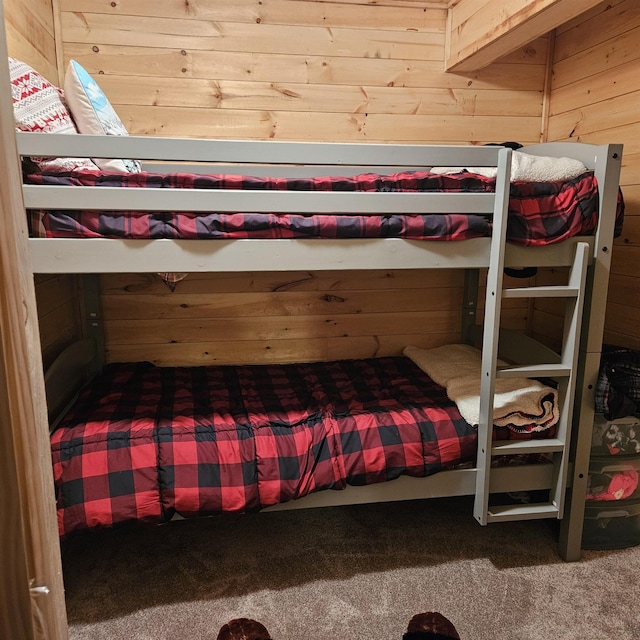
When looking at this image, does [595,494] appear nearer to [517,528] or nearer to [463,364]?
[517,528]

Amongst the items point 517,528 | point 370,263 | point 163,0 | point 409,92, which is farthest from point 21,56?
point 517,528

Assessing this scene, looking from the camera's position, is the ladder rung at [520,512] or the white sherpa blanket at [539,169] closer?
the white sherpa blanket at [539,169]

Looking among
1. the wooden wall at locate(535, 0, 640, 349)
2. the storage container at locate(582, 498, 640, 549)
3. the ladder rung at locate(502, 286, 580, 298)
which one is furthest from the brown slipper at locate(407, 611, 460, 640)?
the wooden wall at locate(535, 0, 640, 349)

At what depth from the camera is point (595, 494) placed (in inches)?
80.9

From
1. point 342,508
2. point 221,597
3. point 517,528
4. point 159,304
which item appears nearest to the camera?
point 221,597

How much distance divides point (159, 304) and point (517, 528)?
6.19 ft

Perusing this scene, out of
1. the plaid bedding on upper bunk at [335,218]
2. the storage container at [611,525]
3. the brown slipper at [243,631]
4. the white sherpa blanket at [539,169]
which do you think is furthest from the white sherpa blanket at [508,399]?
the brown slipper at [243,631]

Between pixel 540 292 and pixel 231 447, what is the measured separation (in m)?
1.16

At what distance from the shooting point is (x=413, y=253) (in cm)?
176

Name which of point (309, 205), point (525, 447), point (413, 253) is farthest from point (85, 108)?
point (525, 447)

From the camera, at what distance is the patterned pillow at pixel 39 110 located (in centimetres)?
161

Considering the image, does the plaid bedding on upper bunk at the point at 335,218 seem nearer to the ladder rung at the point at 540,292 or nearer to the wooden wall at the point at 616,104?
the ladder rung at the point at 540,292

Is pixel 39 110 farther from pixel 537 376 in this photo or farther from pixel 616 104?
pixel 616 104

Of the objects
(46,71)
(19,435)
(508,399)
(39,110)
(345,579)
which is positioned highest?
(46,71)
